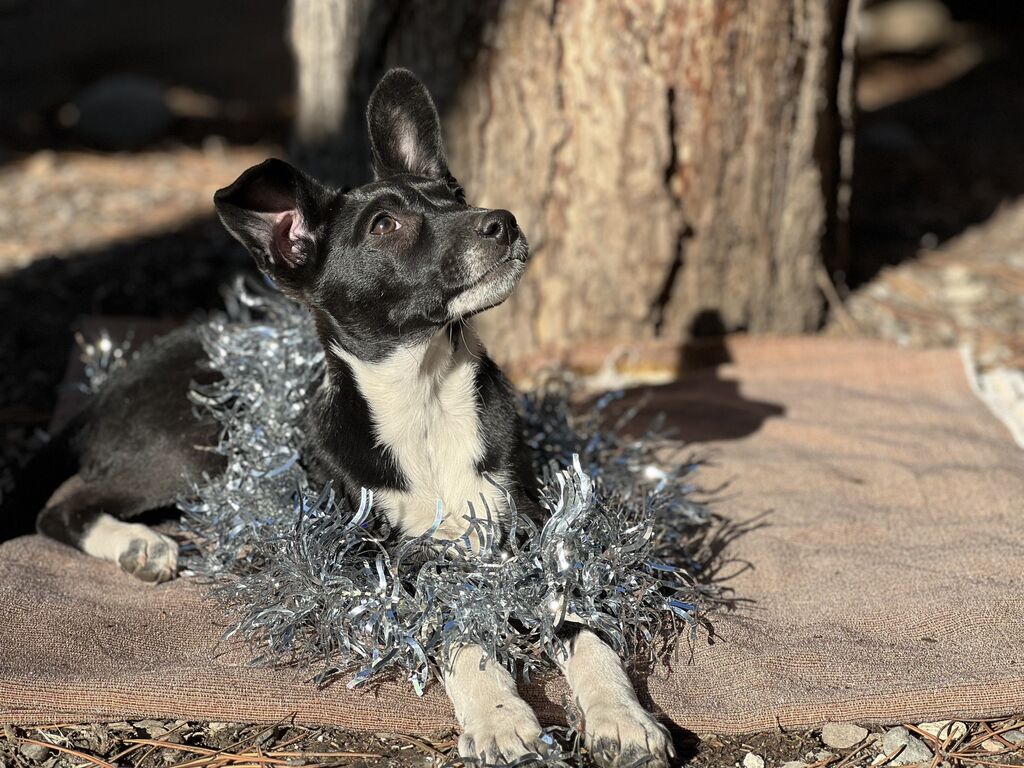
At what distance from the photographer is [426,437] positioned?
135 inches

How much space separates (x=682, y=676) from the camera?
315cm

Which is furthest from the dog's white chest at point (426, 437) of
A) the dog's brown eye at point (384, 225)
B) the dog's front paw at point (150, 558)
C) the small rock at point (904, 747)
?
the small rock at point (904, 747)

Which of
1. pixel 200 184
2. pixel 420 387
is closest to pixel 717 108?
pixel 420 387

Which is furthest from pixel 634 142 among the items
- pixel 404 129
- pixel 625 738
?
pixel 625 738

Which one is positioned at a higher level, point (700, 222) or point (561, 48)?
point (561, 48)

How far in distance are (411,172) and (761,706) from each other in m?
1.91

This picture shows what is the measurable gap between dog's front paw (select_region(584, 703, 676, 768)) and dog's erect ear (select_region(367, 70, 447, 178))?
5.64 feet

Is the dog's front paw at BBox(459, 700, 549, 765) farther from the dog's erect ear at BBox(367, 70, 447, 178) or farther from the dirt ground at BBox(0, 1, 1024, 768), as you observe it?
the dog's erect ear at BBox(367, 70, 447, 178)

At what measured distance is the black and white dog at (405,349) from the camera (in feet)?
10.2

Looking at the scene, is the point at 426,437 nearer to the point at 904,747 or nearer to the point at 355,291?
the point at 355,291

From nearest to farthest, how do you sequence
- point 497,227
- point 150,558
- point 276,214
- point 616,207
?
point 497,227 < point 276,214 < point 150,558 < point 616,207

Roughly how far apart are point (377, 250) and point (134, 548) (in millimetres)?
1266

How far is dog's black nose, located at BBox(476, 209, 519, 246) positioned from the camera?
3.20 meters

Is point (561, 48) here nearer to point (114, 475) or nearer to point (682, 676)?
point (114, 475)
